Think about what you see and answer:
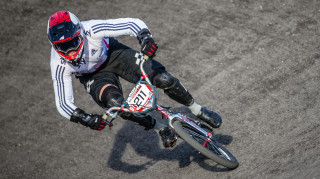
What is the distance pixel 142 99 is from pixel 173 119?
72 cm

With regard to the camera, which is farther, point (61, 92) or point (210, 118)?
point (210, 118)

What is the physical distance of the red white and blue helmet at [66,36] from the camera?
6270mm

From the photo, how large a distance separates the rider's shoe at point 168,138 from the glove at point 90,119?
1.15 meters

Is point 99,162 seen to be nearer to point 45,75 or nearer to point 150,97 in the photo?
point 150,97

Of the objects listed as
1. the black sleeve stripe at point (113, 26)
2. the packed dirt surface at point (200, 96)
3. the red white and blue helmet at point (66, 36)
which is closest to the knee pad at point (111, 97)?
the red white and blue helmet at point (66, 36)

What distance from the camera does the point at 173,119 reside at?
20.5 ft

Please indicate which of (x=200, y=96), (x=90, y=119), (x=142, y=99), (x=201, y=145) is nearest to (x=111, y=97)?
(x=90, y=119)

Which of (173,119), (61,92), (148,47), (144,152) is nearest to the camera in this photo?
(148,47)

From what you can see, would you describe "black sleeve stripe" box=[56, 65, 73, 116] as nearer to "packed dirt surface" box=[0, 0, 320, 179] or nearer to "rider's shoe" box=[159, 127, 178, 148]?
"rider's shoe" box=[159, 127, 178, 148]

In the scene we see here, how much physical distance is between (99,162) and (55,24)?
11.3 ft

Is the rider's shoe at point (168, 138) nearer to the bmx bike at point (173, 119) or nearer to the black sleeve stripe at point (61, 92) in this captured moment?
the bmx bike at point (173, 119)

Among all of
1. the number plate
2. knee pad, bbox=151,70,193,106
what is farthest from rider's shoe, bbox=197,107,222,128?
the number plate

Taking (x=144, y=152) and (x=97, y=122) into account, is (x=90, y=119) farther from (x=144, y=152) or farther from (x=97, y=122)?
(x=144, y=152)

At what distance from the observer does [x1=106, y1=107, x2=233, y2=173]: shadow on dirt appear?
7460 millimetres
